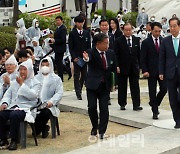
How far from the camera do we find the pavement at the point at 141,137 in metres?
8.27

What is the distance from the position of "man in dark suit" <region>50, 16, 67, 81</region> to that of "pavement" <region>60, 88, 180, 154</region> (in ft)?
12.8

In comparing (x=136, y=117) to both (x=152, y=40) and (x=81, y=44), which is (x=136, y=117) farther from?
(x=81, y=44)

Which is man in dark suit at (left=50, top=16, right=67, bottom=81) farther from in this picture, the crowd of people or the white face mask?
the white face mask

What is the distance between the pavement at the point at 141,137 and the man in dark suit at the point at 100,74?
51cm

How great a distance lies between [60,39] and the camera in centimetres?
1560

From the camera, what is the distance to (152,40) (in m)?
10.6

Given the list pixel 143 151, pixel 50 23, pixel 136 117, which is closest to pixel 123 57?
pixel 136 117

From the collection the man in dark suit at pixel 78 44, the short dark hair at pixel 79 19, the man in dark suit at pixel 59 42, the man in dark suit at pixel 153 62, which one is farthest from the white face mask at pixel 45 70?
the man in dark suit at pixel 59 42

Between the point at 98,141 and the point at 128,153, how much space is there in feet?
3.67

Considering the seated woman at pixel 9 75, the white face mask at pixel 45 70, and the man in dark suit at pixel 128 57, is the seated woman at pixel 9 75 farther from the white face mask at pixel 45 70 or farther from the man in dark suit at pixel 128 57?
the man in dark suit at pixel 128 57

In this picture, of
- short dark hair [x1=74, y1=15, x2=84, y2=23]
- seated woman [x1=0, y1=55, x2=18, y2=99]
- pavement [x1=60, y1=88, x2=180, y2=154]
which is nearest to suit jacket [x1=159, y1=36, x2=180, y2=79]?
pavement [x1=60, y1=88, x2=180, y2=154]

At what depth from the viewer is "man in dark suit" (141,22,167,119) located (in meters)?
10.5

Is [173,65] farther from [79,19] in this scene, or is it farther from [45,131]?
[79,19]

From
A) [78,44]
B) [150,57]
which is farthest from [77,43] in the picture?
[150,57]
